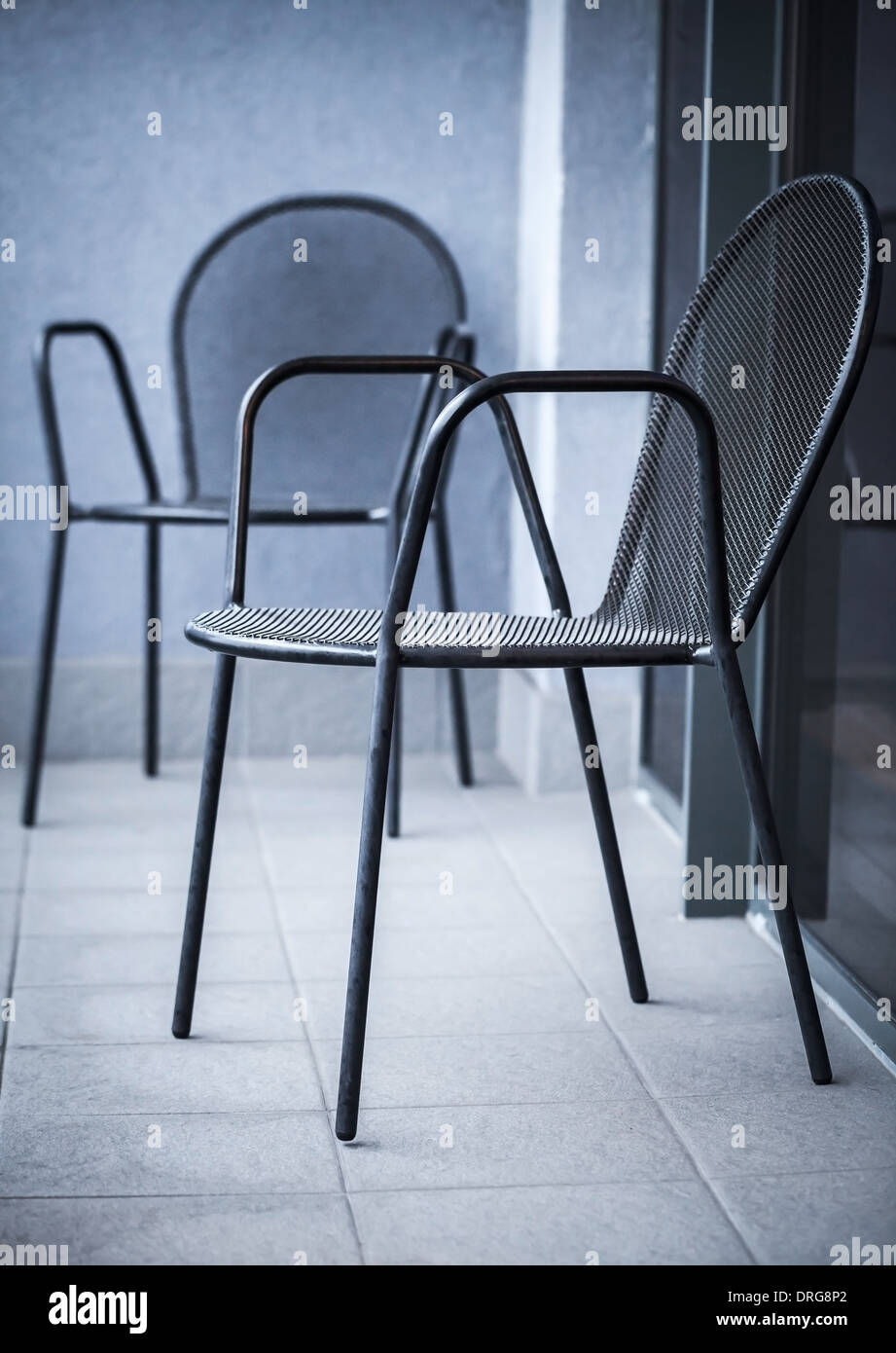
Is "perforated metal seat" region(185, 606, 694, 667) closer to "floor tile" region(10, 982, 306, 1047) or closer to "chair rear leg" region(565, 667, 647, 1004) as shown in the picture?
"chair rear leg" region(565, 667, 647, 1004)

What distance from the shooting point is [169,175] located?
3182mm

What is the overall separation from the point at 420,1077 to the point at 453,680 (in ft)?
4.09

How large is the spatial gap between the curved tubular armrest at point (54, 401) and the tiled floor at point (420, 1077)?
0.67 m

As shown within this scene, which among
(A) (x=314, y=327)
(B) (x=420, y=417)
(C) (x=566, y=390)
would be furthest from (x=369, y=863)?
(A) (x=314, y=327)

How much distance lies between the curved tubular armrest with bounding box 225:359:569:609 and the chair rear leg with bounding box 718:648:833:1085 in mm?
305

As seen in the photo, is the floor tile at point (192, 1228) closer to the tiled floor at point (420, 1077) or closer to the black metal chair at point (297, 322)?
the tiled floor at point (420, 1077)

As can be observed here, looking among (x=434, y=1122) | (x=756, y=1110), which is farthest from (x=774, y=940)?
(x=434, y=1122)

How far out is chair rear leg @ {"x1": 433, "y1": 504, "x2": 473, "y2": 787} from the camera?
2.96 meters

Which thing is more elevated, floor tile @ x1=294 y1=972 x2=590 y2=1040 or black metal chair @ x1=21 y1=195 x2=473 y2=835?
black metal chair @ x1=21 y1=195 x2=473 y2=835

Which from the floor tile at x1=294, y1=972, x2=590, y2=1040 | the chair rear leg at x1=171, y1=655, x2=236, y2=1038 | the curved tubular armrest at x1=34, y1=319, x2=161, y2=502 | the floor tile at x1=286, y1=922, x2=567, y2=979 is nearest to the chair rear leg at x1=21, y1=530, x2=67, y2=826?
the curved tubular armrest at x1=34, y1=319, x2=161, y2=502

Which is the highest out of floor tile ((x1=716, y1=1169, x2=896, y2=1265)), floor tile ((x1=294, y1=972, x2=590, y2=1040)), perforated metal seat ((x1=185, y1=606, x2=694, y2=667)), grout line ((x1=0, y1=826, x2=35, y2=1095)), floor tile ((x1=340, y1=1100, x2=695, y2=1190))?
perforated metal seat ((x1=185, y1=606, x2=694, y2=667))

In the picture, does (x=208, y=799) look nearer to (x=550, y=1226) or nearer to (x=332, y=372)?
(x=332, y=372)

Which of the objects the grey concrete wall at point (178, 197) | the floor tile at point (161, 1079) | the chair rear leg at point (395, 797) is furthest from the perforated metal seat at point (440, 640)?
the grey concrete wall at point (178, 197)

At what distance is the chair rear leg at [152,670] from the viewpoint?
3.08m
